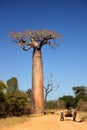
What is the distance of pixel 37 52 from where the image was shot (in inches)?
947

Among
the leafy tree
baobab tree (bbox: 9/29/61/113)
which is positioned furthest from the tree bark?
the leafy tree

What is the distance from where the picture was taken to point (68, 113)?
1894 cm

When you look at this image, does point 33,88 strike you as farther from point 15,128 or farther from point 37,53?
→ point 15,128

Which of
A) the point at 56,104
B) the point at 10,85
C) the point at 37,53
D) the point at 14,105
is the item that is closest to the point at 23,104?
the point at 14,105

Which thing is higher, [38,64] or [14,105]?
[38,64]

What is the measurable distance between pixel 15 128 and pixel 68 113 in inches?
193

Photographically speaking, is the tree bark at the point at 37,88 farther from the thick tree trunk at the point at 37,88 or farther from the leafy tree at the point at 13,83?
the leafy tree at the point at 13,83

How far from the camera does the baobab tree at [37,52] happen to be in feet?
76.3

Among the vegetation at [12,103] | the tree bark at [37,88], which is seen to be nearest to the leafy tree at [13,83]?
the vegetation at [12,103]

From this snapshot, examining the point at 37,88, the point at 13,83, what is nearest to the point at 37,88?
the point at 37,88

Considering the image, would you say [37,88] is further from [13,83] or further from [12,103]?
[13,83]

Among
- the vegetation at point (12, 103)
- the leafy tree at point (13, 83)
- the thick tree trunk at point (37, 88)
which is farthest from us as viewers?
the leafy tree at point (13, 83)

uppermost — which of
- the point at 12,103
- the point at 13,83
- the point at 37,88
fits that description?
the point at 13,83

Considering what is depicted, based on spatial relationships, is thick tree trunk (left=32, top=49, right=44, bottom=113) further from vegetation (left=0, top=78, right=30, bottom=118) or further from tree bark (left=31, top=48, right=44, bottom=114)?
vegetation (left=0, top=78, right=30, bottom=118)
